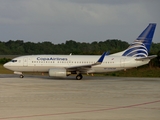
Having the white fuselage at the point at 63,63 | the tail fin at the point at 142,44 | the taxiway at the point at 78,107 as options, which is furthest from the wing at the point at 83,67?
Answer: the taxiway at the point at 78,107

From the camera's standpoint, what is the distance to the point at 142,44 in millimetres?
42438

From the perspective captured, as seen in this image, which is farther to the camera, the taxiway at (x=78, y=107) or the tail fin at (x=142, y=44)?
the tail fin at (x=142, y=44)

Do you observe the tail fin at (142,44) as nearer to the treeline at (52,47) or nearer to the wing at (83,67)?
the wing at (83,67)

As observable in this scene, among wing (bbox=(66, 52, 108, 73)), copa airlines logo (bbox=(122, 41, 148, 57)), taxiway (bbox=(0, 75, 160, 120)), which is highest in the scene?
copa airlines logo (bbox=(122, 41, 148, 57))

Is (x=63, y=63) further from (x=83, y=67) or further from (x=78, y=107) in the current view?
(x=78, y=107)

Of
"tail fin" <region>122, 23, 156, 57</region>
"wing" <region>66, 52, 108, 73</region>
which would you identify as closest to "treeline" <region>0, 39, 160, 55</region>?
"tail fin" <region>122, 23, 156, 57</region>

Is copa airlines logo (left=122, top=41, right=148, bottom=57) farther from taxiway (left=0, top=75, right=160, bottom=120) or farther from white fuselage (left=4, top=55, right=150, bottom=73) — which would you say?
taxiway (left=0, top=75, right=160, bottom=120)

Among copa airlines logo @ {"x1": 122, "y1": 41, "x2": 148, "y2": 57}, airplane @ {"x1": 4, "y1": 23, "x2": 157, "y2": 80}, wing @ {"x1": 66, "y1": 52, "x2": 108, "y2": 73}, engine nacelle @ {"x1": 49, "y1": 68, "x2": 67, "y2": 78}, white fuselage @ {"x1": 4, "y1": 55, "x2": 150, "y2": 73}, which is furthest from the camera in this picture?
copa airlines logo @ {"x1": 122, "y1": 41, "x2": 148, "y2": 57}

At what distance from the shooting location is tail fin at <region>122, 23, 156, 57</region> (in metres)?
42.2

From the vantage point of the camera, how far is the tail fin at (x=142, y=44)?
42188mm

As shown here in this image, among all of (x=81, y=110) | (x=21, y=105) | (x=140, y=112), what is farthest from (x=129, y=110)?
(x=21, y=105)

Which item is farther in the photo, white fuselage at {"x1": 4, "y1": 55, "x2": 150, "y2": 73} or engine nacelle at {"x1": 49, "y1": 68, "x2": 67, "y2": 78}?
white fuselage at {"x1": 4, "y1": 55, "x2": 150, "y2": 73}

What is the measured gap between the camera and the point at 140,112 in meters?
17.0

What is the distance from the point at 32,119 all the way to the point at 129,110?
184 inches
